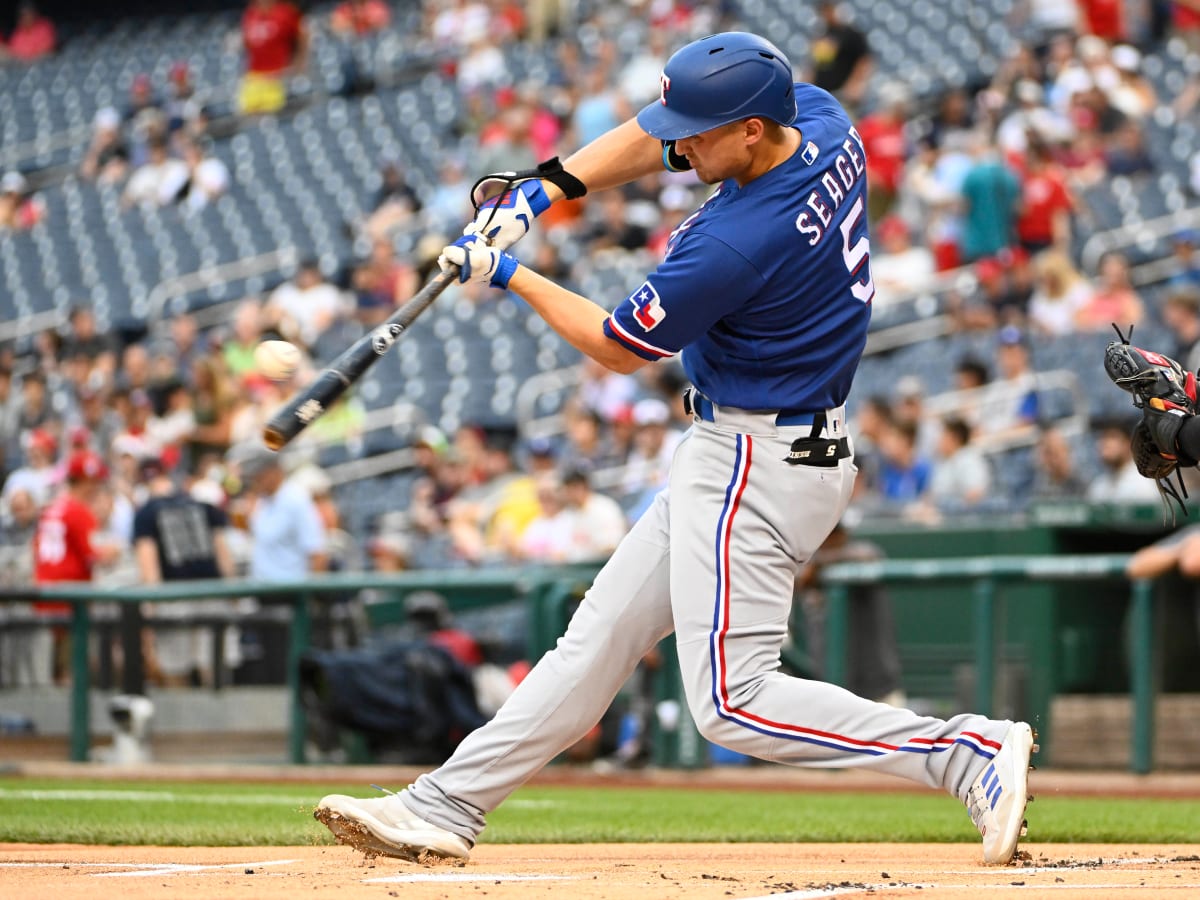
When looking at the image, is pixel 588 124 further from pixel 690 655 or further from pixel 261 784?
pixel 690 655

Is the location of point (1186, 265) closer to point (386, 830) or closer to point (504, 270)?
point (504, 270)

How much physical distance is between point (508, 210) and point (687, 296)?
62 centimetres

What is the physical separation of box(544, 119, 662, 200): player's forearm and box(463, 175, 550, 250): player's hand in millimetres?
43

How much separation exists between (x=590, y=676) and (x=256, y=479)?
6951 millimetres

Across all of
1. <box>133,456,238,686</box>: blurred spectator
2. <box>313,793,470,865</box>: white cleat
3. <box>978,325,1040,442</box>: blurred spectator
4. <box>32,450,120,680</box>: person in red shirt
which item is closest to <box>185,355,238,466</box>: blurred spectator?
<box>32,450,120,680</box>: person in red shirt

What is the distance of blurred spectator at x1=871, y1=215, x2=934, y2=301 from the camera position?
12.8 meters

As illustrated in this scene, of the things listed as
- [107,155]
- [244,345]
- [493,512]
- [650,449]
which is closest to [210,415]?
[244,345]

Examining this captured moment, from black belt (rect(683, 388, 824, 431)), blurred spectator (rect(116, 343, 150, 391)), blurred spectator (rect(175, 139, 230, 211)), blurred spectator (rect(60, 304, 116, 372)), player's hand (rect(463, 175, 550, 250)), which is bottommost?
blurred spectator (rect(116, 343, 150, 391))

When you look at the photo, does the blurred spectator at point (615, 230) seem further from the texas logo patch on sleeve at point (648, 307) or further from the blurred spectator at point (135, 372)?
the texas logo patch on sleeve at point (648, 307)

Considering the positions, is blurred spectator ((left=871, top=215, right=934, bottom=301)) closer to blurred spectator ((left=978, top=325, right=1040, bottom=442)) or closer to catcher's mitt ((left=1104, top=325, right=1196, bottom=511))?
blurred spectator ((left=978, top=325, right=1040, bottom=442))

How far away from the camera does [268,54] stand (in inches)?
844

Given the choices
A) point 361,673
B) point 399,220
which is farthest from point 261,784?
point 399,220

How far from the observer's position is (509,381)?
14312 millimetres

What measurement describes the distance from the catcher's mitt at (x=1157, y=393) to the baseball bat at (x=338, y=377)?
5.22 feet
